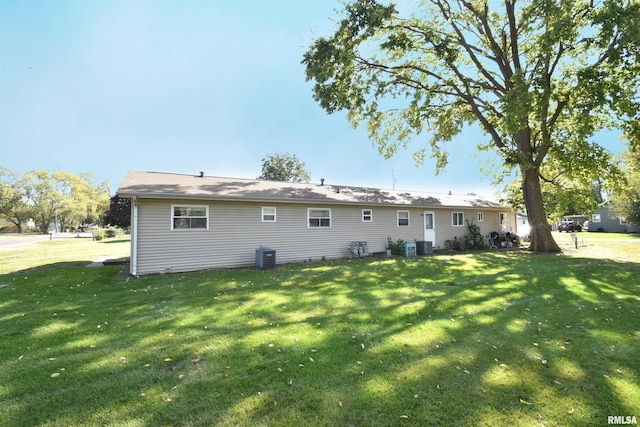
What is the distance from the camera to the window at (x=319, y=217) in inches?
513

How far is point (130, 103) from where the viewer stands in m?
19.2

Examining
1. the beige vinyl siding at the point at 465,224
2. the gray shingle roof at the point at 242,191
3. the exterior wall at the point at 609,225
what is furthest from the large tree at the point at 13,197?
the exterior wall at the point at 609,225

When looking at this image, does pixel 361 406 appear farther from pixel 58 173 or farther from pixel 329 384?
pixel 58 173

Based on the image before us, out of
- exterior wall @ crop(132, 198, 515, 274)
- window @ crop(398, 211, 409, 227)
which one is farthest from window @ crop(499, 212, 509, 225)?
window @ crop(398, 211, 409, 227)

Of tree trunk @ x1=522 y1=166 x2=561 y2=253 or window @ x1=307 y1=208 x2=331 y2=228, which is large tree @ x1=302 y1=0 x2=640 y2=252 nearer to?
tree trunk @ x1=522 y1=166 x2=561 y2=253

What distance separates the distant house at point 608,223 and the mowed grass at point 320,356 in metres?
39.1

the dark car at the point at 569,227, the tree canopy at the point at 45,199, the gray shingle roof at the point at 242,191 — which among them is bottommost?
the dark car at the point at 569,227

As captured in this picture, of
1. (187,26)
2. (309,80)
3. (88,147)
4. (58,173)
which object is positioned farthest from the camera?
(58,173)

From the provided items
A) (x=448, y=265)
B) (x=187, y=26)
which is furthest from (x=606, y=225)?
(x=187, y=26)

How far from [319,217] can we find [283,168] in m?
37.0

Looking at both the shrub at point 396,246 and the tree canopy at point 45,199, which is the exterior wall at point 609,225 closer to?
the shrub at point 396,246

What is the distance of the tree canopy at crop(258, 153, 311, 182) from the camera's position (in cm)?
4853

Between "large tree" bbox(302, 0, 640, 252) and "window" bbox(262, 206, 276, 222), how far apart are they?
5.79 m

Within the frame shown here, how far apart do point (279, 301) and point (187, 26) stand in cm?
1261
